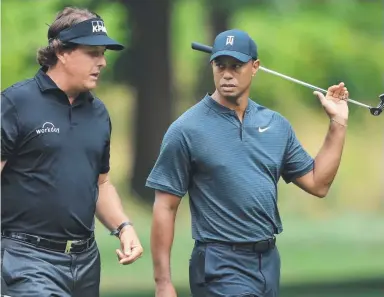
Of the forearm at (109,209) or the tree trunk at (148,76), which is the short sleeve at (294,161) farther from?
the tree trunk at (148,76)

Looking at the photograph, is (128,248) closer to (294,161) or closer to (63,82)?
(63,82)

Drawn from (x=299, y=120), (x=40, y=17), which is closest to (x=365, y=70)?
(x=40, y=17)

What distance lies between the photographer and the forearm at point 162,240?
7395 mm

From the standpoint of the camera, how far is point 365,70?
19000mm

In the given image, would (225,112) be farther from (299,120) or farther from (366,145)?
(366,145)

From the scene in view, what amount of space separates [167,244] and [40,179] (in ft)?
2.61

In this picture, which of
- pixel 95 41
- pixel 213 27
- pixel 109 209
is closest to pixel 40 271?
pixel 109 209

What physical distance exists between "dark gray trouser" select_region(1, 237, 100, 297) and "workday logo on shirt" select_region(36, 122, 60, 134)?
534 millimetres

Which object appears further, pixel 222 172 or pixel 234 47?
pixel 234 47

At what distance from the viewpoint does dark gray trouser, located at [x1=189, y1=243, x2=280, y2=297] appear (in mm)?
7316

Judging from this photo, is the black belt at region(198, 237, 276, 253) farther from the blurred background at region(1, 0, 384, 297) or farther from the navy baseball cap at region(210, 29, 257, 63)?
the blurred background at region(1, 0, 384, 297)

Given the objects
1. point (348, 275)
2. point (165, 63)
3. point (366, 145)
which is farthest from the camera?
point (366, 145)

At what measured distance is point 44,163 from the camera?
7008 mm

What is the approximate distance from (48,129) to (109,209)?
68 cm
